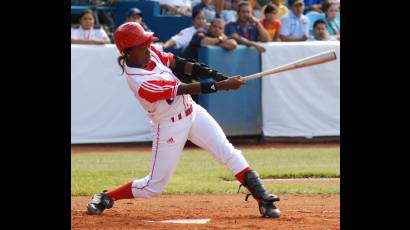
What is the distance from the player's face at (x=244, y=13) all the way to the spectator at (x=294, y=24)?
118 cm

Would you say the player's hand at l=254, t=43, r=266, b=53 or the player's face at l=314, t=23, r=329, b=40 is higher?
the player's face at l=314, t=23, r=329, b=40

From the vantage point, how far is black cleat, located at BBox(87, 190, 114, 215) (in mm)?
8641

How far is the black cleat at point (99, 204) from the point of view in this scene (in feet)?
28.3

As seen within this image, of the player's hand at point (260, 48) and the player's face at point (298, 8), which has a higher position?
the player's face at point (298, 8)

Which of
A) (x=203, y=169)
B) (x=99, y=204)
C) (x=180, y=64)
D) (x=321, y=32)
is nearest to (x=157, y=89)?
(x=180, y=64)

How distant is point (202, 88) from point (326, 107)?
8.50 m

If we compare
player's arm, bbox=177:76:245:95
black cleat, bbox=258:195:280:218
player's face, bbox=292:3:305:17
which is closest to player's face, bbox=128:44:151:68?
player's arm, bbox=177:76:245:95

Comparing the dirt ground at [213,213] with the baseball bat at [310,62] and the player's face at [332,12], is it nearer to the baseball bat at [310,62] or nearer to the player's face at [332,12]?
the baseball bat at [310,62]

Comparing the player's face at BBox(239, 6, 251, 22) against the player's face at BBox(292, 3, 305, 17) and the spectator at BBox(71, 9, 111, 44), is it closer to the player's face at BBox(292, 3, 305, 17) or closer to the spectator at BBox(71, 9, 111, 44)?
the player's face at BBox(292, 3, 305, 17)

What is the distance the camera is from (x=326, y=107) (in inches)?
637

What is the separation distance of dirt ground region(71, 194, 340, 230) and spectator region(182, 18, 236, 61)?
523cm

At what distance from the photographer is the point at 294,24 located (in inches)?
665

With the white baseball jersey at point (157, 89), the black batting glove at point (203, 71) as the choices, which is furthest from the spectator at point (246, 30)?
the white baseball jersey at point (157, 89)
